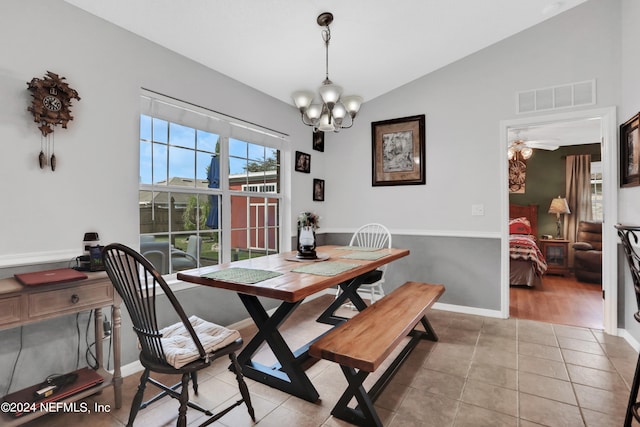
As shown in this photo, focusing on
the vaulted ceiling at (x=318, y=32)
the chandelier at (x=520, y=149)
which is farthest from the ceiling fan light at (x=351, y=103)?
the chandelier at (x=520, y=149)

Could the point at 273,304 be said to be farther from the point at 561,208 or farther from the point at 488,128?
the point at 561,208

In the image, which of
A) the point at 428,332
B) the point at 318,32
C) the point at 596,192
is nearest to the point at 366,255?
the point at 428,332

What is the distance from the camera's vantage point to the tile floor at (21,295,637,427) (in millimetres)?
1768

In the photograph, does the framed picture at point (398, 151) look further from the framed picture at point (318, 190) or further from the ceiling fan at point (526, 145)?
the ceiling fan at point (526, 145)

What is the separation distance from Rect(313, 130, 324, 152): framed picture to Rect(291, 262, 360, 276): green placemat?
7.83 feet

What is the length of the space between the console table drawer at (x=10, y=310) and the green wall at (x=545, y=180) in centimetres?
784

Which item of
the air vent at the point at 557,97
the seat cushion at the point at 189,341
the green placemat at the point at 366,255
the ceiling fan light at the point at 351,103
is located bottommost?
the seat cushion at the point at 189,341

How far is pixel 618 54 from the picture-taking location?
294 centimetres

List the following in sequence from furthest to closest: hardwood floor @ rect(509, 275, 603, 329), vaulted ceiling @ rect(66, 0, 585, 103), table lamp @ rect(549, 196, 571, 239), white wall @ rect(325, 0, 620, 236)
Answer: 1. table lamp @ rect(549, 196, 571, 239)
2. hardwood floor @ rect(509, 275, 603, 329)
3. white wall @ rect(325, 0, 620, 236)
4. vaulted ceiling @ rect(66, 0, 585, 103)

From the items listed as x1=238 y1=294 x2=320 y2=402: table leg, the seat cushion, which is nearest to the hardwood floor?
x1=238 y1=294 x2=320 y2=402: table leg

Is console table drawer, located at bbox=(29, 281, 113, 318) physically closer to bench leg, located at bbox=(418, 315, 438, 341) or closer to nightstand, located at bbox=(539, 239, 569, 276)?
bench leg, located at bbox=(418, 315, 438, 341)

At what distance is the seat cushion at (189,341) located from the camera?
1.46m

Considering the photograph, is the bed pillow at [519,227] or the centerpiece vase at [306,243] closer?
the centerpiece vase at [306,243]

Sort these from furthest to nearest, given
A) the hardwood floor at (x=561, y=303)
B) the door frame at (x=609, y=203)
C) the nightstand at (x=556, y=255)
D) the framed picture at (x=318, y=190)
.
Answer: the nightstand at (x=556, y=255), the framed picture at (x=318, y=190), the hardwood floor at (x=561, y=303), the door frame at (x=609, y=203)
